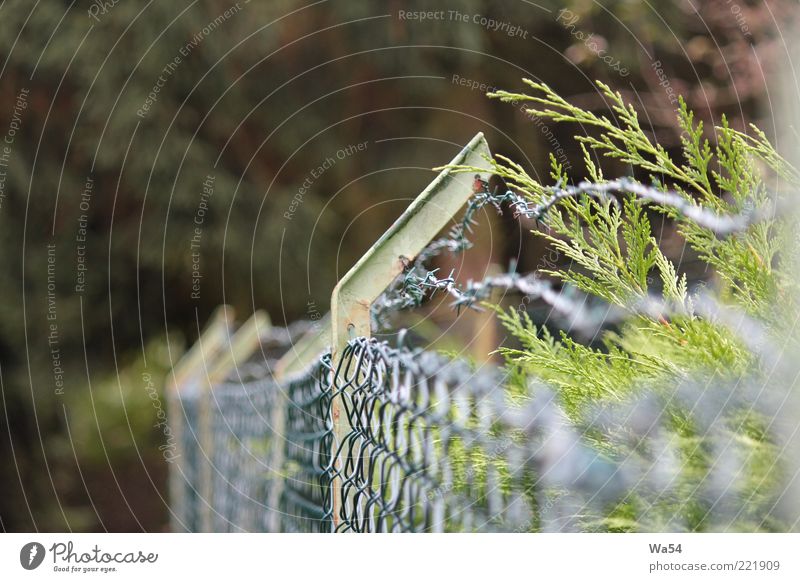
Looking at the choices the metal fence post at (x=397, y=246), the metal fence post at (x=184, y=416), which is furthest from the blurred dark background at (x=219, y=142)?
the metal fence post at (x=397, y=246)

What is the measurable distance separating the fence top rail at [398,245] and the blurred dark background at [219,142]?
8.01 feet

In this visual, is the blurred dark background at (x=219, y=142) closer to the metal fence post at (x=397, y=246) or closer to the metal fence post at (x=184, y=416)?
the metal fence post at (x=184, y=416)

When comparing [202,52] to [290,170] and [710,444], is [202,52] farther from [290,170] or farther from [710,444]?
[710,444]

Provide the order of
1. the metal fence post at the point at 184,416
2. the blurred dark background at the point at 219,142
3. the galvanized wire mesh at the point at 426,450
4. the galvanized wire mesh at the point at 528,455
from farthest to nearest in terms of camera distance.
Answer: the blurred dark background at the point at 219,142 → the metal fence post at the point at 184,416 → the galvanized wire mesh at the point at 426,450 → the galvanized wire mesh at the point at 528,455

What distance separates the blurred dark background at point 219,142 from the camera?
3357mm

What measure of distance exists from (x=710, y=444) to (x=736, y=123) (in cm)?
274

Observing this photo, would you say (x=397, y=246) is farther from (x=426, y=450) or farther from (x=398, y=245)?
(x=426, y=450)

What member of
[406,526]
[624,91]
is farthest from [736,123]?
[406,526]

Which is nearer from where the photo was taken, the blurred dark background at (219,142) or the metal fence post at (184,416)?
the metal fence post at (184,416)

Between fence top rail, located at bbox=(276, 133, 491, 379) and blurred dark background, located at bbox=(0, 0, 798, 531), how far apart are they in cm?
244

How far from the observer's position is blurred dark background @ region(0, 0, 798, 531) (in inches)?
132

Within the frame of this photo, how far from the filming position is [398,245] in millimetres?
788

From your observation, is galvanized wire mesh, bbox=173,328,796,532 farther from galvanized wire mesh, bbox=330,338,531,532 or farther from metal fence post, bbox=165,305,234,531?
metal fence post, bbox=165,305,234,531

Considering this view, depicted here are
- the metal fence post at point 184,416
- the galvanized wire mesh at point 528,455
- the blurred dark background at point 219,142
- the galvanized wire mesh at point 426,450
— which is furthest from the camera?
the blurred dark background at point 219,142
